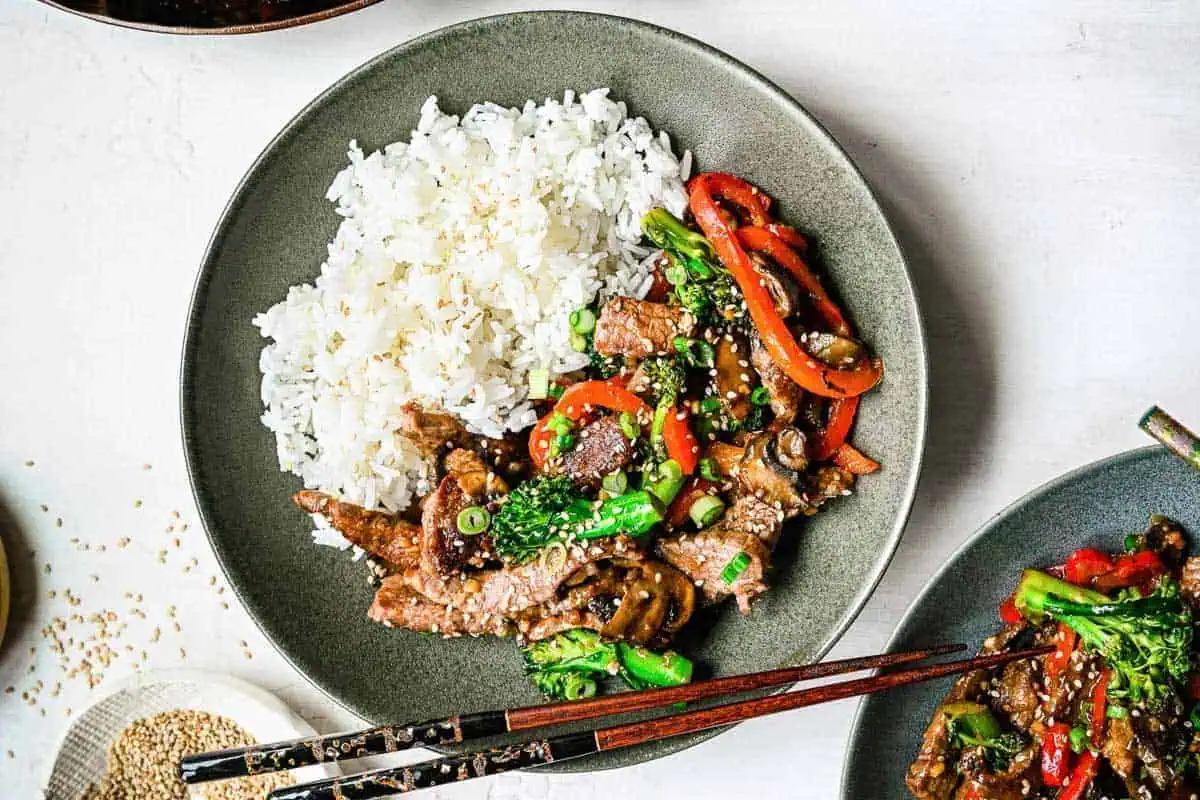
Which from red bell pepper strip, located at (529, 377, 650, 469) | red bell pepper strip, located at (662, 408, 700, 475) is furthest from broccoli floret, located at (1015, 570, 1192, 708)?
red bell pepper strip, located at (529, 377, 650, 469)

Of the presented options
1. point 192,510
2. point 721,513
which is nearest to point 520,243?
point 721,513

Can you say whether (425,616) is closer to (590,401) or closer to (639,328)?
(590,401)

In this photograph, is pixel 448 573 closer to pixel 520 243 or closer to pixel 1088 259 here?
pixel 520 243

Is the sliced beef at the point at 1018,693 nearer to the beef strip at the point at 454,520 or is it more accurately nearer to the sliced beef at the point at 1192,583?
the sliced beef at the point at 1192,583

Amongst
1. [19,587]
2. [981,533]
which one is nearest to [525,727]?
[981,533]

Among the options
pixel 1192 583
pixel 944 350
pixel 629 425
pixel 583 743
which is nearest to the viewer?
pixel 583 743

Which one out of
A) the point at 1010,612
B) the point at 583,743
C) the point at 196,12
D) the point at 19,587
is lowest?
the point at 1010,612
